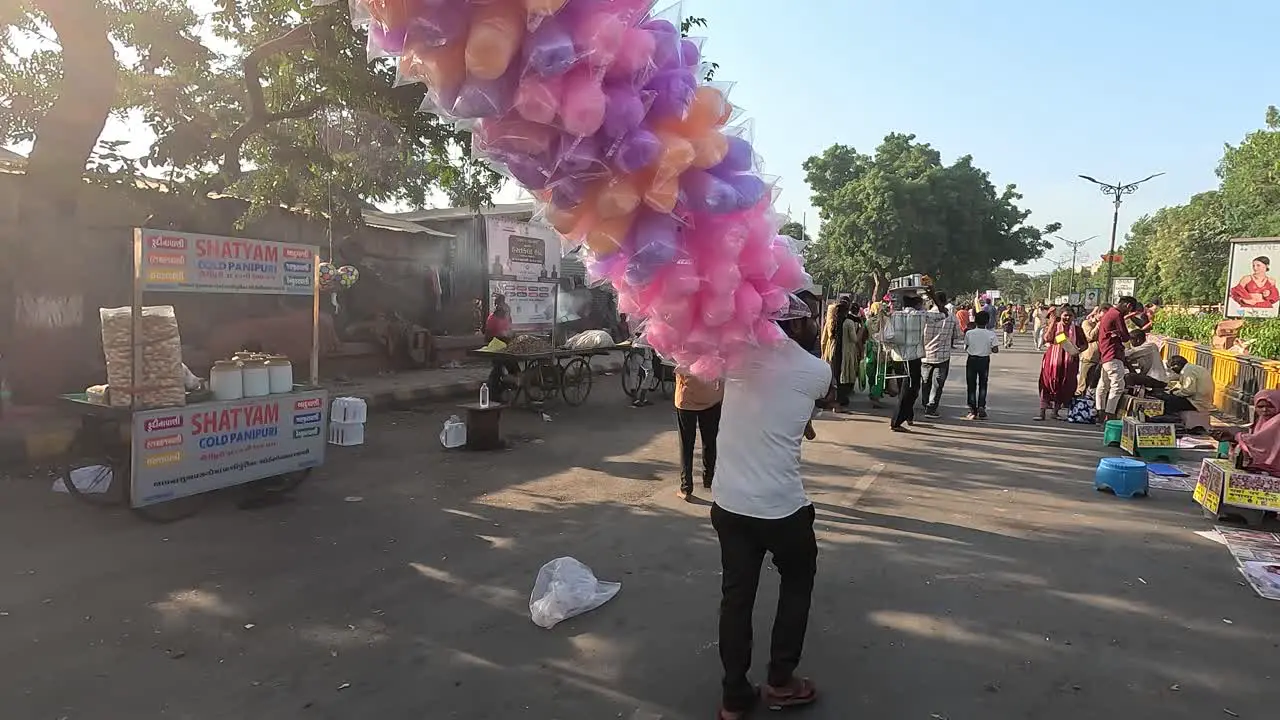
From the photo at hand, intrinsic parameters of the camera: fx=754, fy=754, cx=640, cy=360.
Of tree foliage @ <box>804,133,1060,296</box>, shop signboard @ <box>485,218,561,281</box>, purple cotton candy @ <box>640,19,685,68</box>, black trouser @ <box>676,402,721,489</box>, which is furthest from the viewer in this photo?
→ tree foliage @ <box>804,133,1060,296</box>

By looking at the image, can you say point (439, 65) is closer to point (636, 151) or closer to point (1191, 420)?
point (636, 151)

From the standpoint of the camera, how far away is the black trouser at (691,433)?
6.38m

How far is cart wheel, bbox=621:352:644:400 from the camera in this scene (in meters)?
12.7

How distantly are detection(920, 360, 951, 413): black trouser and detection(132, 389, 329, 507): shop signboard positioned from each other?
322 inches

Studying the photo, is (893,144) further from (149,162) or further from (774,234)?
(774,234)

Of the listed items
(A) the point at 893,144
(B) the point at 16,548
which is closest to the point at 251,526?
(B) the point at 16,548

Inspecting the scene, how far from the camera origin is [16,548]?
506 cm

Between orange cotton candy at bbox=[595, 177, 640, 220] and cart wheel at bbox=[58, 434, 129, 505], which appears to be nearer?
orange cotton candy at bbox=[595, 177, 640, 220]

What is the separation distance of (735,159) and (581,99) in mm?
690

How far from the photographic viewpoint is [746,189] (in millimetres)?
2674

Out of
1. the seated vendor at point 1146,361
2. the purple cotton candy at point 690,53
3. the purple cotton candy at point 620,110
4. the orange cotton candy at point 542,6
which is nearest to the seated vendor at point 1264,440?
the seated vendor at point 1146,361

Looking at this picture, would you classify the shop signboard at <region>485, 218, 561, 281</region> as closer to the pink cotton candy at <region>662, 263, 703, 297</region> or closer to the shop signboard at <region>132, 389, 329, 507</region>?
the shop signboard at <region>132, 389, 329, 507</region>

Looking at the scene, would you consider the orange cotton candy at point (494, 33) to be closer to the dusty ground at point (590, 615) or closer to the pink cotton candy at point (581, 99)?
the pink cotton candy at point (581, 99)

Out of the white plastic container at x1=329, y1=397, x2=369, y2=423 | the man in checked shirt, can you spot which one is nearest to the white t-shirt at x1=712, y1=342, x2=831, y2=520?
the white plastic container at x1=329, y1=397, x2=369, y2=423
